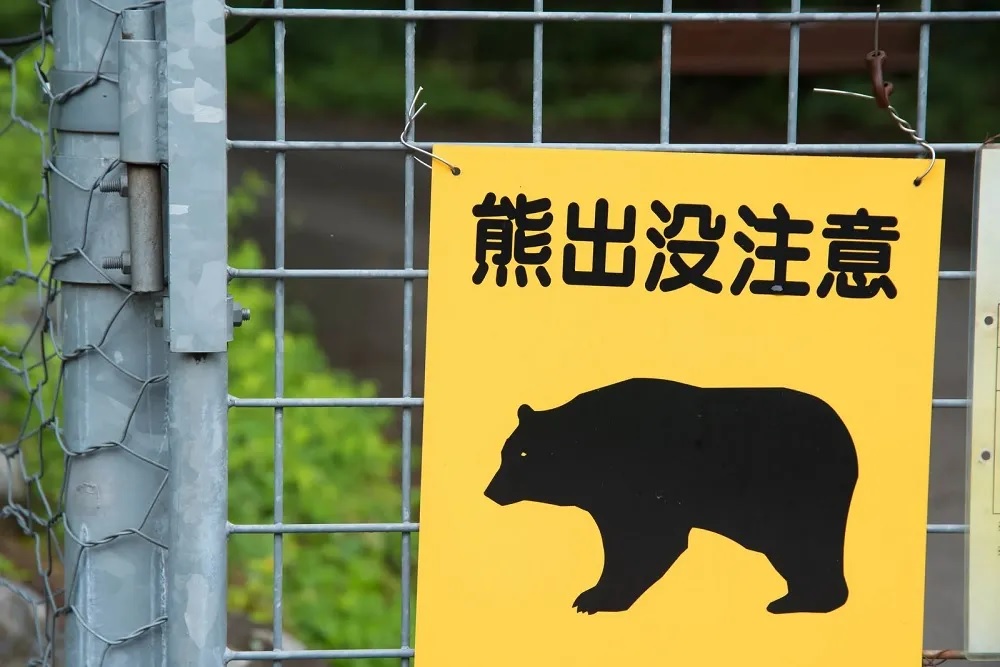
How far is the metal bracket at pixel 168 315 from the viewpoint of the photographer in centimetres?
115

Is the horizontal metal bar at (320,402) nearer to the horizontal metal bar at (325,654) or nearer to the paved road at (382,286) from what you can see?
the horizontal metal bar at (325,654)

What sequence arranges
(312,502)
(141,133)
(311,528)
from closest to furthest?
(141,133) < (311,528) < (312,502)

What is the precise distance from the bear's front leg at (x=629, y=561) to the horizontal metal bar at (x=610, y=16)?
1.89 feet

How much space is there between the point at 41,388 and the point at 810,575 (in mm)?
1572

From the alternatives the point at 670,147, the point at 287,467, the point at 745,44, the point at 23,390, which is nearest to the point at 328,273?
the point at 670,147

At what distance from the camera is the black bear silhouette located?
1.23m

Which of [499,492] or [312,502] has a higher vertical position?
[499,492]

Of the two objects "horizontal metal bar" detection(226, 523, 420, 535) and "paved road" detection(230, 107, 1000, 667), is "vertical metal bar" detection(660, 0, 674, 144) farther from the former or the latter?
"paved road" detection(230, 107, 1000, 667)

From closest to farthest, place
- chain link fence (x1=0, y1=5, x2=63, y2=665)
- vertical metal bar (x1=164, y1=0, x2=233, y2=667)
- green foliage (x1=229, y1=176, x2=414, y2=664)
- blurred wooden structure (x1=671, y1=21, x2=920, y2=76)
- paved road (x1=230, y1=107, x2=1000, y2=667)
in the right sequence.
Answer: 1. vertical metal bar (x1=164, y1=0, x2=233, y2=667)
2. blurred wooden structure (x1=671, y1=21, x2=920, y2=76)
3. chain link fence (x1=0, y1=5, x2=63, y2=665)
4. green foliage (x1=229, y1=176, x2=414, y2=664)
5. paved road (x1=230, y1=107, x2=1000, y2=667)

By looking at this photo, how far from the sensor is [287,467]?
3188mm

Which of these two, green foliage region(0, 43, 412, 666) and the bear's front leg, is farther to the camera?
green foliage region(0, 43, 412, 666)

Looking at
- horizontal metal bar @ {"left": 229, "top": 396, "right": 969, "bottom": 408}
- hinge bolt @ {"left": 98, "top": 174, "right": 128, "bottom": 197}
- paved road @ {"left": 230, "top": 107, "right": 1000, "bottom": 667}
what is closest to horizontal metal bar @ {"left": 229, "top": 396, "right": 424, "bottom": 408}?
horizontal metal bar @ {"left": 229, "top": 396, "right": 969, "bottom": 408}

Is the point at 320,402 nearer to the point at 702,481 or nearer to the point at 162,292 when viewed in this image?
the point at 162,292

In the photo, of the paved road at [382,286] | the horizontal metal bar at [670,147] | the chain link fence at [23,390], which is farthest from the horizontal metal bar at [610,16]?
the paved road at [382,286]
